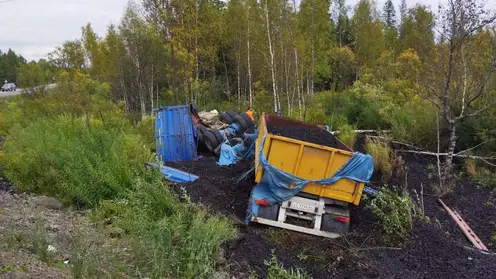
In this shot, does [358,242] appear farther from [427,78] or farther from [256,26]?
[256,26]

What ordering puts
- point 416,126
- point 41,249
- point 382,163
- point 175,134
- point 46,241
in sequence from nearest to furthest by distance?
point 41,249, point 46,241, point 382,163, point 175,134, point 416,126

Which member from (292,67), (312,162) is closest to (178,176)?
(312,162)

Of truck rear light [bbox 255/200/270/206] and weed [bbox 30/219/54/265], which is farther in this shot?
truck rear light [bbox 255/200/270/206]

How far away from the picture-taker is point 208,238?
526 cm

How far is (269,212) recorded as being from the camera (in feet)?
21.9

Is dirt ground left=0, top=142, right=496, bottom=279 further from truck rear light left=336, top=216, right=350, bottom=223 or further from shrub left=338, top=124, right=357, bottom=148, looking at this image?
shrub left=338, top=124, right=357, bottom=148

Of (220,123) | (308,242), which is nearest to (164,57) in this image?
(220,123)

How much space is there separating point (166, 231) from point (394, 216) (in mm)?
3404

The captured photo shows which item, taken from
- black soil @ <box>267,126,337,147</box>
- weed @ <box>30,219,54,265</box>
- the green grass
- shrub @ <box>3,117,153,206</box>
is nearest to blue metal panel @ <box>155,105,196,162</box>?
the green grass

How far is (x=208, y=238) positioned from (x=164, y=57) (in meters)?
16.1

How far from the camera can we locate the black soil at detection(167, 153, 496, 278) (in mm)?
5344

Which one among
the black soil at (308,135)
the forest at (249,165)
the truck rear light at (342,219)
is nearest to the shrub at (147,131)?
the forest at (249,165)

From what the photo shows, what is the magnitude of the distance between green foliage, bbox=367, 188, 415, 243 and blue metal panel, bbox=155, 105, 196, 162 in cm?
573

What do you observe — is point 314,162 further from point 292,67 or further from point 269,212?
point 292,67
